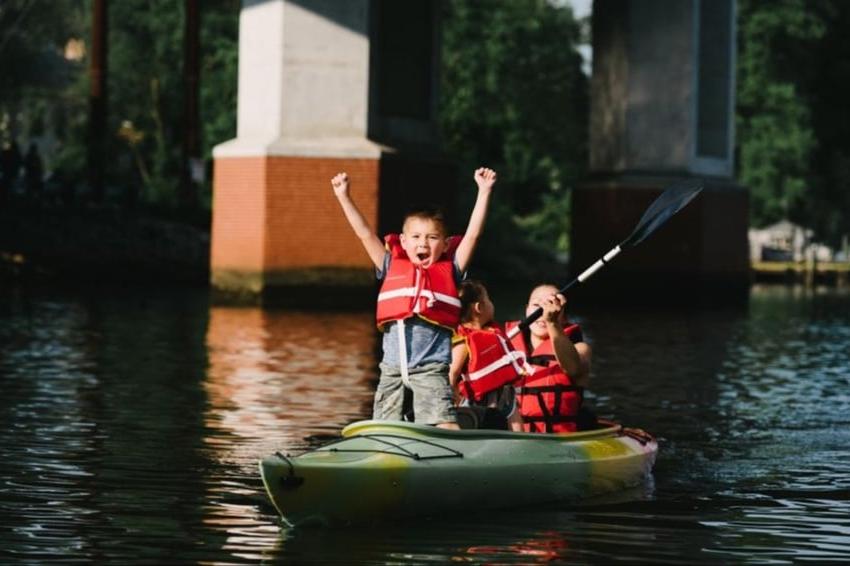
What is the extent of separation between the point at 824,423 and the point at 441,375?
21.6ft

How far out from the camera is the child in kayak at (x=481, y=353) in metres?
11.8

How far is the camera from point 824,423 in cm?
1678

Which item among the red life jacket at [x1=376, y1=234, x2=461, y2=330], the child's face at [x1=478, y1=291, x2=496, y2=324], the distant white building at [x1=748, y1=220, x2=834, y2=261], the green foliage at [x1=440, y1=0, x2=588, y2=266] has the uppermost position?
the green foliage at [x1=440, y1=0, x2=588, y2=266]

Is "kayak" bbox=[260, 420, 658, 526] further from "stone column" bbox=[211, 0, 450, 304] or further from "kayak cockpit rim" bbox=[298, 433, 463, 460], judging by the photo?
"stone column" bbox=[211, 0, 450, 304]

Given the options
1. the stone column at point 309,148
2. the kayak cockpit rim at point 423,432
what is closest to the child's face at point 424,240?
the kayak cockpit rim at point 423,432

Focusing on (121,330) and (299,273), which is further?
(299,273)

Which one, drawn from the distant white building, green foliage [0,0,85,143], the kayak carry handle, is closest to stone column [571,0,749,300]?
the kayak carry handle

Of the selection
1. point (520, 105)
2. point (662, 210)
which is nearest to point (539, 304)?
point (662, 210)

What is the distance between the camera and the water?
1007 centimetres

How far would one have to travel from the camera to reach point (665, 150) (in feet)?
126

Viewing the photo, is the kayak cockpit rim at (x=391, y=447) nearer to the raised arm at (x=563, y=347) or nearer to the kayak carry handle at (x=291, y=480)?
the kayak carry handle at (x=291, y=480)

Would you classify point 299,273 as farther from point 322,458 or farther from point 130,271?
point 322,458

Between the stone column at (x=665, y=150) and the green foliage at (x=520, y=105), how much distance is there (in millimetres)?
24735

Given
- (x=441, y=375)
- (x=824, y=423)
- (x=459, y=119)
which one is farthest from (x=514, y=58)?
(x=441, y=375)
